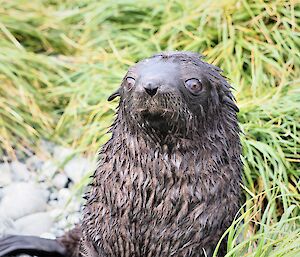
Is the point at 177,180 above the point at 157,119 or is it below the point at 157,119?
below

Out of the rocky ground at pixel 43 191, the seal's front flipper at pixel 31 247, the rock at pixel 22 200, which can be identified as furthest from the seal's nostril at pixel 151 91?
the rock at pixel 22 200

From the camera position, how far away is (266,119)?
4.89m

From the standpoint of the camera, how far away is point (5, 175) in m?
5.14

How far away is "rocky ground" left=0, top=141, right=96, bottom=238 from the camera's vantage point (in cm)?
476

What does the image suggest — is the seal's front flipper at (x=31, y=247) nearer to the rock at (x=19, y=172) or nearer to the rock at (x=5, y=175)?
the rock at (x=5, y=175)

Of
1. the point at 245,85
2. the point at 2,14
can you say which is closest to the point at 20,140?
the point at 2,14

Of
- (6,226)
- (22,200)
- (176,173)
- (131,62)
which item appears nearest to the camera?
(176,173)

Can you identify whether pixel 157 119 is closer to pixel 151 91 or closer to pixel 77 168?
pixel 151 91

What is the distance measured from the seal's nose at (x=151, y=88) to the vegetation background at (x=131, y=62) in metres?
1.40

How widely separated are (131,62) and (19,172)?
1.11 m

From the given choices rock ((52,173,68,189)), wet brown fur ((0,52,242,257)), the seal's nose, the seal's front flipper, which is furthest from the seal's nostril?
rock ((52,173,68,189))

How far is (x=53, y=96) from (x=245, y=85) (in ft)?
4.54

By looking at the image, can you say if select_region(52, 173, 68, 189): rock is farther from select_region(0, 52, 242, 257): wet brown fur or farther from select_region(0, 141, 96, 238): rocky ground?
select_region(0, 52, 242, 257): wet brown fur

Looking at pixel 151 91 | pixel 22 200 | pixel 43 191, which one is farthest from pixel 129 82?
pixel 43 191
